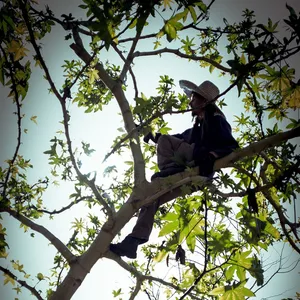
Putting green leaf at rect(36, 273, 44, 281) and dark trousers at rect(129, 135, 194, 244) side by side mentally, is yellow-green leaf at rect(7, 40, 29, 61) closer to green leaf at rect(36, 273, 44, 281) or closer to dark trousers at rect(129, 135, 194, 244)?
dark trousers at rect(129, 135, 194, 244)

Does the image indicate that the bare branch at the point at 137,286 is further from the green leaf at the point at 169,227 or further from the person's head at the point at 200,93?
the person's head at the point at 200,93

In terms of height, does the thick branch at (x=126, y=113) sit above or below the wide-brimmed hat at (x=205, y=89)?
below

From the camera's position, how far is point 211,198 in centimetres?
148

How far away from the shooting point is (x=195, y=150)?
195 centimetres

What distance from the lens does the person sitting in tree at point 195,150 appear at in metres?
1.72

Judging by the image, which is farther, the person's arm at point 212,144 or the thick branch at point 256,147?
the person's arm at point 212,144

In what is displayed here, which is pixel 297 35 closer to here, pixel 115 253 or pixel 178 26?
pixel 178 26

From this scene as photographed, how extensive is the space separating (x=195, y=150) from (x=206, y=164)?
30 centimetres

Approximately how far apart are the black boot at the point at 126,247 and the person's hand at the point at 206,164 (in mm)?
606

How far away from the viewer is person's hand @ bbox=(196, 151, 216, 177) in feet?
5.43

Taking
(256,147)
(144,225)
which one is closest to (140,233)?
(144,225)

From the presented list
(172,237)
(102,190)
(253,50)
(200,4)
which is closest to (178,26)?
(200,4)

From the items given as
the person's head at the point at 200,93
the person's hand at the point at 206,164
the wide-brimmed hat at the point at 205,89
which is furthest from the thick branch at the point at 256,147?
the wide-brimmed hat at the point at 205,89

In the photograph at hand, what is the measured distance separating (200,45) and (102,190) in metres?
1.77
